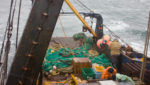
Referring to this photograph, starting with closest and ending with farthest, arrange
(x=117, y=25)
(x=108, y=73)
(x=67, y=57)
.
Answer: (x=108, y=73) < (x=67, y=57) < (x=117, y=25)

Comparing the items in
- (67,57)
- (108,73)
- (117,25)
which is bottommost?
(117,25)

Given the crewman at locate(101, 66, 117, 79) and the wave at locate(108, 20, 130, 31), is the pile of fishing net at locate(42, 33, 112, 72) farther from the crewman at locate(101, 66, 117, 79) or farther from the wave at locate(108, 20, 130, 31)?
the wave at locate(108, 20, 130, 31)

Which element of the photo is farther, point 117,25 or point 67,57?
point 117,25

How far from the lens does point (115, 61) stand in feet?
35.5

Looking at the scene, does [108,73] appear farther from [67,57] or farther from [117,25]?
[117,25]

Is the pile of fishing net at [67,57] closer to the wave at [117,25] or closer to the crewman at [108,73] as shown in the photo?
the crewman at [108,73]

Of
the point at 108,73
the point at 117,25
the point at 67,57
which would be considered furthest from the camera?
the point at 117,25

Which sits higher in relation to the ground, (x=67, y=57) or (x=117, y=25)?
(x=67, y=57)

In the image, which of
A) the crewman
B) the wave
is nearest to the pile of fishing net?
the crewman

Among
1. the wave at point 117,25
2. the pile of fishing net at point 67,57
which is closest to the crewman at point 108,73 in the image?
the pile of fishing net at point 67,57

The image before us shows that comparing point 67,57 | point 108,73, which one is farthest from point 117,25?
point 108,73

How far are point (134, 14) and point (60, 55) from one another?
118ft

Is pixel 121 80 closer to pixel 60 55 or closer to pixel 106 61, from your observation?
pixel 106 61

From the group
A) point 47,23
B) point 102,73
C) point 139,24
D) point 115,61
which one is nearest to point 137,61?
point 115,61
